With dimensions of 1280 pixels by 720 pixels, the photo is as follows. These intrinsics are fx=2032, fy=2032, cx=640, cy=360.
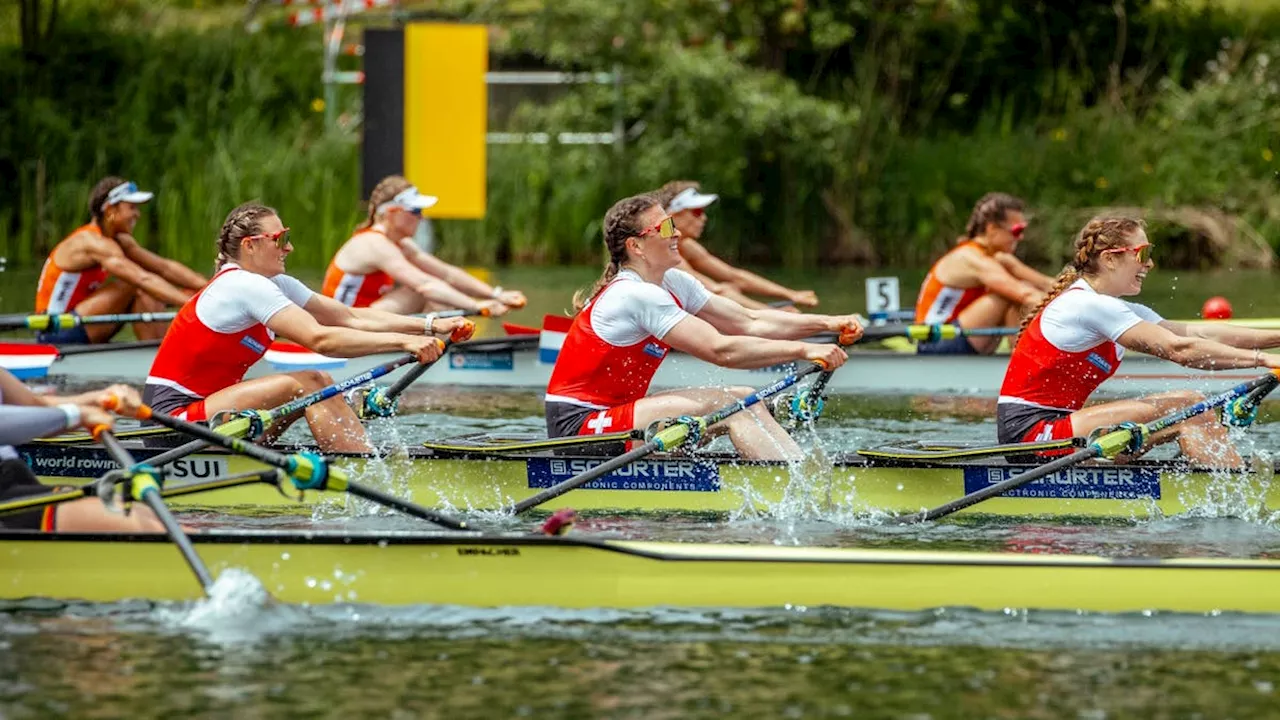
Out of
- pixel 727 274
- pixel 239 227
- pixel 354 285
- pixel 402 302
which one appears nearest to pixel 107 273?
pixel 354 285

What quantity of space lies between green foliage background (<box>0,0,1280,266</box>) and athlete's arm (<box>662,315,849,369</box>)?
15.3m

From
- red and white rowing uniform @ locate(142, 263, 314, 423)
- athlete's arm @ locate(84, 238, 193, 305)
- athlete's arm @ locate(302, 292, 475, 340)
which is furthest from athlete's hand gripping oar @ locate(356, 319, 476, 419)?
athlete's arm @ locate(84, 238, 193, 305)

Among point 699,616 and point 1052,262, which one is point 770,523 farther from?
point 1052,262

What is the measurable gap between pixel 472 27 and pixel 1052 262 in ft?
27.9

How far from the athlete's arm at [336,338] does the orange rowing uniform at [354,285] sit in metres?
4.99

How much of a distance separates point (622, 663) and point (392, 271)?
25.2 ft

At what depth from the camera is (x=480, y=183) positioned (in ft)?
69.0

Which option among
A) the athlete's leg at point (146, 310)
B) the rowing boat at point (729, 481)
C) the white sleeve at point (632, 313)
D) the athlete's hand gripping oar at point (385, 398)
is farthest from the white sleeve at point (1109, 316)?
the athlete's leg at point (146, 310)

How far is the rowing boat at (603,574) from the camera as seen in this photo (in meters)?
7.23

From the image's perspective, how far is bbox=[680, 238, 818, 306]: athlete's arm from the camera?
14703 millimetres

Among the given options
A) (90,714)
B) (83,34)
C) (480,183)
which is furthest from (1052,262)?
(90,714)

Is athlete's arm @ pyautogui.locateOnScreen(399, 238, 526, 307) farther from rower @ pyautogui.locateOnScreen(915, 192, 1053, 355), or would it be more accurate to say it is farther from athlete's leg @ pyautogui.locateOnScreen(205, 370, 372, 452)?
athlete's leg @ pyautogui.locateOnScreen(205, 370, 372, 452)

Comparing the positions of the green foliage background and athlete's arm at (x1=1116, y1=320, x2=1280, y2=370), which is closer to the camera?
athlete's arm at (x1=1116, y1=320, x2=1280, y2=370)

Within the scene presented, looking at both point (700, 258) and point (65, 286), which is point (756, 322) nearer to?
point (700, 258)
